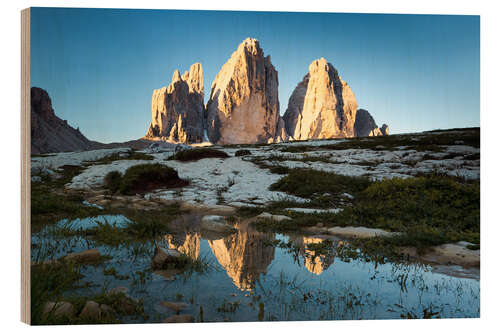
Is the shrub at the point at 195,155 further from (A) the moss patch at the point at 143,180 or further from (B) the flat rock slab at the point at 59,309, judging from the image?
(B) the flat rock slab at the point at 59,309

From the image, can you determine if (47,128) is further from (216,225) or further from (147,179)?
(216,225)

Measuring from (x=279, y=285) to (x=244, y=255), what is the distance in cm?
105

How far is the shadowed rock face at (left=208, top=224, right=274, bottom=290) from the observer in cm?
425

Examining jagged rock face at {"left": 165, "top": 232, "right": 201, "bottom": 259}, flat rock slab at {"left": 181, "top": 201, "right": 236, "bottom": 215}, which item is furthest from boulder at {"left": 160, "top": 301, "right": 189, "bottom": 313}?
flat rock slab at {"left": 181, "top": 201, "right": 236, "bottom": 215}

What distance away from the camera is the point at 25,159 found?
16.6 feet

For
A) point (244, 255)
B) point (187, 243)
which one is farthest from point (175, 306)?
point (187, 243)

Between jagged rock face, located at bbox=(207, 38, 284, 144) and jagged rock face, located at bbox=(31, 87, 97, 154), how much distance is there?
85.0 metres

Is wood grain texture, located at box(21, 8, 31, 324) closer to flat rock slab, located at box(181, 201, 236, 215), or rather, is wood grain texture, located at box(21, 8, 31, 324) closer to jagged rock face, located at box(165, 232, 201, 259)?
jagged rock face, located at box(165, 232, 201, 259)

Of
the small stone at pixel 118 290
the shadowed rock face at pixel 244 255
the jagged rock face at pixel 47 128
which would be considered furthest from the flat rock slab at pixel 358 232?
the jagged rock face at pixel 47 128

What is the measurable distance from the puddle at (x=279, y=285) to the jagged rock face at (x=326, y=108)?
305 ft

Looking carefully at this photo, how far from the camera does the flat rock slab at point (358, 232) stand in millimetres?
5699

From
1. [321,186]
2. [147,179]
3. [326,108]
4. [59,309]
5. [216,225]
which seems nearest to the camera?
[59,309]

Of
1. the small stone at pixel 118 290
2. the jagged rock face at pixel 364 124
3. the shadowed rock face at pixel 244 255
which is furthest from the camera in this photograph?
the jagged rock face at pixel 364 124
